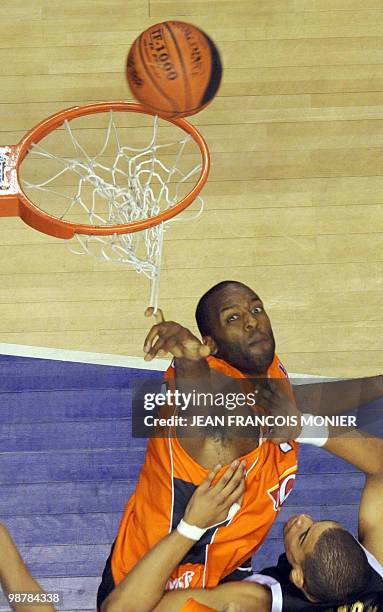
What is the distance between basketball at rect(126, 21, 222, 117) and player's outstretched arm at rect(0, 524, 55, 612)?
1719mm

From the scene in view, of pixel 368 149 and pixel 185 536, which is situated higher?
pixel 368 149

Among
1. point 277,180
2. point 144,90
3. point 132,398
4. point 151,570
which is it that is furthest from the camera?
point 277,180

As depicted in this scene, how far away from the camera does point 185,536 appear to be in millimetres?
3475

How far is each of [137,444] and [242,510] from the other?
0.48 m

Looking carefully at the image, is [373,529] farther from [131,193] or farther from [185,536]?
[131,193]

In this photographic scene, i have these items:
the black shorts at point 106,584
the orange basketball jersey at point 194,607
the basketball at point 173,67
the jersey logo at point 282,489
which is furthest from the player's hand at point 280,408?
the basketball at point 173,67

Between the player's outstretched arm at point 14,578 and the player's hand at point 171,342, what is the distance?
2.89 feet

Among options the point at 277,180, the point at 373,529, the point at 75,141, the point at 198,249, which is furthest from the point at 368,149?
the point at 373,529

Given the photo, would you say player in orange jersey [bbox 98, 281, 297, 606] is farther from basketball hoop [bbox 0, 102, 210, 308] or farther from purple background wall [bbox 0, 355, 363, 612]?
basketball hoop [bbox 0, 102, 210, 308]

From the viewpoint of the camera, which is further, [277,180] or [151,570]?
[277,180]

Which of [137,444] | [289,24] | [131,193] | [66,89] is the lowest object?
[137,444]

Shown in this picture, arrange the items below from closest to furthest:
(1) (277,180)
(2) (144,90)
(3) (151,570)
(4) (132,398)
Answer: (2) (144,90) → (3) (151,570) → (4) (132,398) → (1) (277,180)

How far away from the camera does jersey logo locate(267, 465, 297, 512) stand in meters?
3.58

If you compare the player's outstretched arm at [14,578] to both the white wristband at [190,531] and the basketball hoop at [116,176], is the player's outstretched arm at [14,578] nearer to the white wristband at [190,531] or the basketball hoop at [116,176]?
the white wristband at [190,531]
